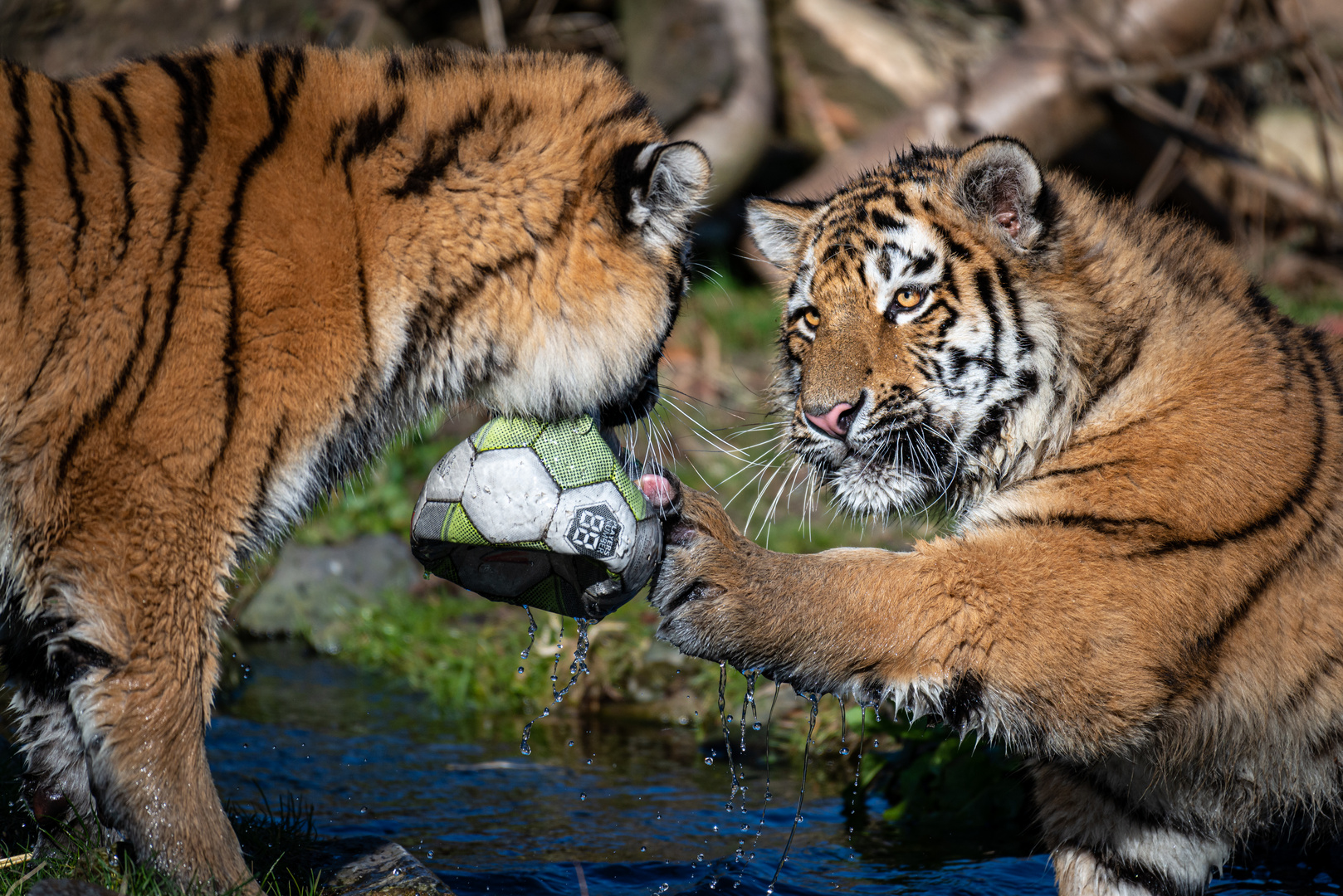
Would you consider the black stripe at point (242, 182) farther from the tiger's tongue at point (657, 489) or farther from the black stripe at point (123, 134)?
the tiger's tongue at point (657, 489)

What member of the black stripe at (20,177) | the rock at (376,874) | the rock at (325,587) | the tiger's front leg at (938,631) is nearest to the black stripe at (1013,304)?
the tiger's front leg at (938,631)

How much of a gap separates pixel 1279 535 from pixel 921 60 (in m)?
6.69

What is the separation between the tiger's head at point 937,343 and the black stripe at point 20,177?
166 cm

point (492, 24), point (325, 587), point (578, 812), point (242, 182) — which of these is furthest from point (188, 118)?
point (492, 24)

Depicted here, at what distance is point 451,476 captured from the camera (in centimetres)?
280

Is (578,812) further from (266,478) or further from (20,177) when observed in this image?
(20,177)

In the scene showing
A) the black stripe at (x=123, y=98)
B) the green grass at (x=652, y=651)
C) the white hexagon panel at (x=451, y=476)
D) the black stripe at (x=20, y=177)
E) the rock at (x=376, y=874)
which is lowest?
the green grass at (x=652, y=651)

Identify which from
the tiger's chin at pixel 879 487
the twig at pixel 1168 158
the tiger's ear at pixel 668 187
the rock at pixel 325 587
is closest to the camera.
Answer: the tiger's ear at pixel 668 187

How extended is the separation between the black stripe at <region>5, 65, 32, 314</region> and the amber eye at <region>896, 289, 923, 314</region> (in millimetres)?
1846

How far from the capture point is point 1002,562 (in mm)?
2469

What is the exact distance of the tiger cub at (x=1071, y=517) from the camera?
2449 mm

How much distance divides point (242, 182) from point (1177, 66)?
5695mm

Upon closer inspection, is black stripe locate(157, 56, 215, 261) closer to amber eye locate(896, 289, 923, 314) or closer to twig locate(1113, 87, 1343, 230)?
amber eye locate(896, 289, 923, 314)

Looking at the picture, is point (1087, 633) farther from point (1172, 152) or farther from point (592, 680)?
point (1172, 152)
